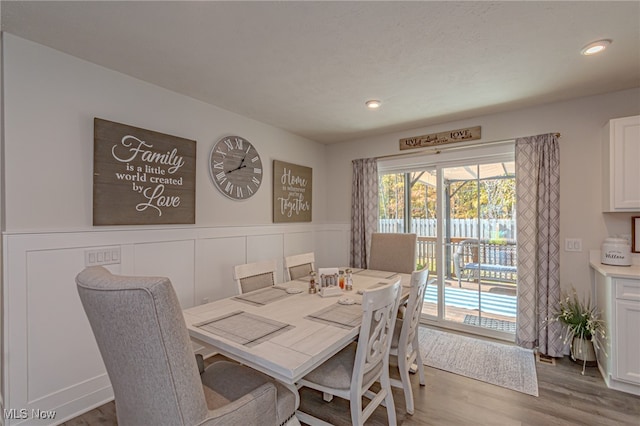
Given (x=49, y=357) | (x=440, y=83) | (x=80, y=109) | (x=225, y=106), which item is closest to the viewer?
(x=49, y=357)

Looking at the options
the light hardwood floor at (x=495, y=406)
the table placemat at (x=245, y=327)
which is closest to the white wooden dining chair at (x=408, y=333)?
the light hardwood floor at (x=495, y=406)

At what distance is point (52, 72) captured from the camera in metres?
1.99

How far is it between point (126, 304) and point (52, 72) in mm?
2009

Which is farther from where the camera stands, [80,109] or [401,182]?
[401,182]

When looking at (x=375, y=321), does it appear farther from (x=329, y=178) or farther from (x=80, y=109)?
(x=329, y=178)

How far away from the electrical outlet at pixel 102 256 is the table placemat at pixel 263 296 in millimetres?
989

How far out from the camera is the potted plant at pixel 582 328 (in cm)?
261

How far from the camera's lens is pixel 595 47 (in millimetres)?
1958

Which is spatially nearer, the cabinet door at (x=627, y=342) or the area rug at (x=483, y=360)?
the cabinet door at (x=627, y=342)

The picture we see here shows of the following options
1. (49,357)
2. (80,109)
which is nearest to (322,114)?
(80,109)

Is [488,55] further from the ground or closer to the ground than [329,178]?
further from the ground

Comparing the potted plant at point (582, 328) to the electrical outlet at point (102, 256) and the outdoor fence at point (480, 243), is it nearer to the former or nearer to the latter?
the outdoor fence at point (480, 243)

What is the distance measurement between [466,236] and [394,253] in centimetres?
97

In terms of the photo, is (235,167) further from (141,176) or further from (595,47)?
(595,47)
